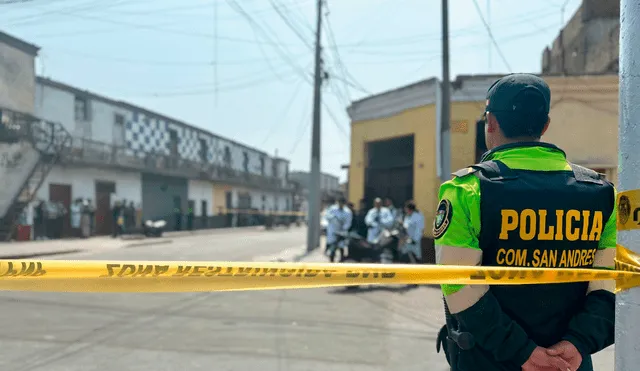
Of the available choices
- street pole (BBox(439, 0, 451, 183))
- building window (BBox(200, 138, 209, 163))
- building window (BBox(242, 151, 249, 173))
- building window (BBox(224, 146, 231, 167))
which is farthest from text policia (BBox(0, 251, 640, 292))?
building window (BBox(242, 151, 249, 173))

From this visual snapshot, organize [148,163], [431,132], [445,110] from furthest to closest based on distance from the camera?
[148,163], [431,132], [445,110]

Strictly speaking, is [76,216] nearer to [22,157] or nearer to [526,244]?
[22,157]

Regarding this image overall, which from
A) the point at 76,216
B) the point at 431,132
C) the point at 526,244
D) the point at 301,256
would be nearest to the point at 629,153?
the point at 526,244

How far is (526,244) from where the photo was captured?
1470 millimetres

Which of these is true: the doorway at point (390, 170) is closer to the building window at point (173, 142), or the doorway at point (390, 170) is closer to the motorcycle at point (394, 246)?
the motorcycle at point (394, 246)

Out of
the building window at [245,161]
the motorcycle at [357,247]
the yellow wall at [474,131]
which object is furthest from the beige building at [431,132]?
the building window at [245,161]

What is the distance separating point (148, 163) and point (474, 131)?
20496 millimetres

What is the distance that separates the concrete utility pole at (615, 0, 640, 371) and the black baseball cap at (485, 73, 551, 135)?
0.97ft

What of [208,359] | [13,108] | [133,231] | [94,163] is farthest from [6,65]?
[208,359]

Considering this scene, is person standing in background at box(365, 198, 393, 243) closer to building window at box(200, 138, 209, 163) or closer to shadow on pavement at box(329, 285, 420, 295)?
shadow on pavement at box(329, 285, 420, 295)

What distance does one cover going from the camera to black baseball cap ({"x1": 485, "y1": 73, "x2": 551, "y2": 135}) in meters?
1.56

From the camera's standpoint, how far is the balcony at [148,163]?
22.0 m

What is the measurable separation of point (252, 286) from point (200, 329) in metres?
3.97

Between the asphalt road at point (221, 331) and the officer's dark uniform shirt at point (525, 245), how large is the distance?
280cm
